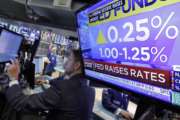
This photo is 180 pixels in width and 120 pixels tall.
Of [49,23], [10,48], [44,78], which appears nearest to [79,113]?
[10,48]

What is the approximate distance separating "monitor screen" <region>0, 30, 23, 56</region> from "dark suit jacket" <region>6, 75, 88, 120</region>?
19.3 inches

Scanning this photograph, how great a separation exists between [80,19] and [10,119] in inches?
43.0

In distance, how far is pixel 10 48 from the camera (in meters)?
2.44

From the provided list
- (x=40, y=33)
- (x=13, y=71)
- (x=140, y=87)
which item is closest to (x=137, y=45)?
(x=140, y=87)

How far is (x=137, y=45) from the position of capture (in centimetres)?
117

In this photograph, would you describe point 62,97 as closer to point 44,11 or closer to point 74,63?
point 74,63

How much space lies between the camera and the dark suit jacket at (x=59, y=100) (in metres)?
1.85

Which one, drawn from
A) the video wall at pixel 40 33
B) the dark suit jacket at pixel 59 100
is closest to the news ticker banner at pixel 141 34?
the dark suit jacket at pixel 59 100

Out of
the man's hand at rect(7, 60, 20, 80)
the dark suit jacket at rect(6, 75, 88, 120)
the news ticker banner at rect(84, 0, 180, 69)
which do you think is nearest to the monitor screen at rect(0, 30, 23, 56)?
the man's hand at rect(7, 60, 20, 80)

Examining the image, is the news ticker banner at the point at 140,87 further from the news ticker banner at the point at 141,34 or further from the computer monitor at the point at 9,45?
the computer monitor at the point at 9,45

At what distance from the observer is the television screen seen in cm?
98

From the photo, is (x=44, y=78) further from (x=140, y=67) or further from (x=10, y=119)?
(x=140, y=67)

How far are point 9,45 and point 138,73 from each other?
4.96 ft

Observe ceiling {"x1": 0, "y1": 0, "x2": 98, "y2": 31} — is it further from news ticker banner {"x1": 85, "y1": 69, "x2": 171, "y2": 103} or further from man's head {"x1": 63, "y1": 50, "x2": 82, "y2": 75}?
news ticker banner {"x1": 85, "y1": 69, "x2": 171, "y2": 103}
